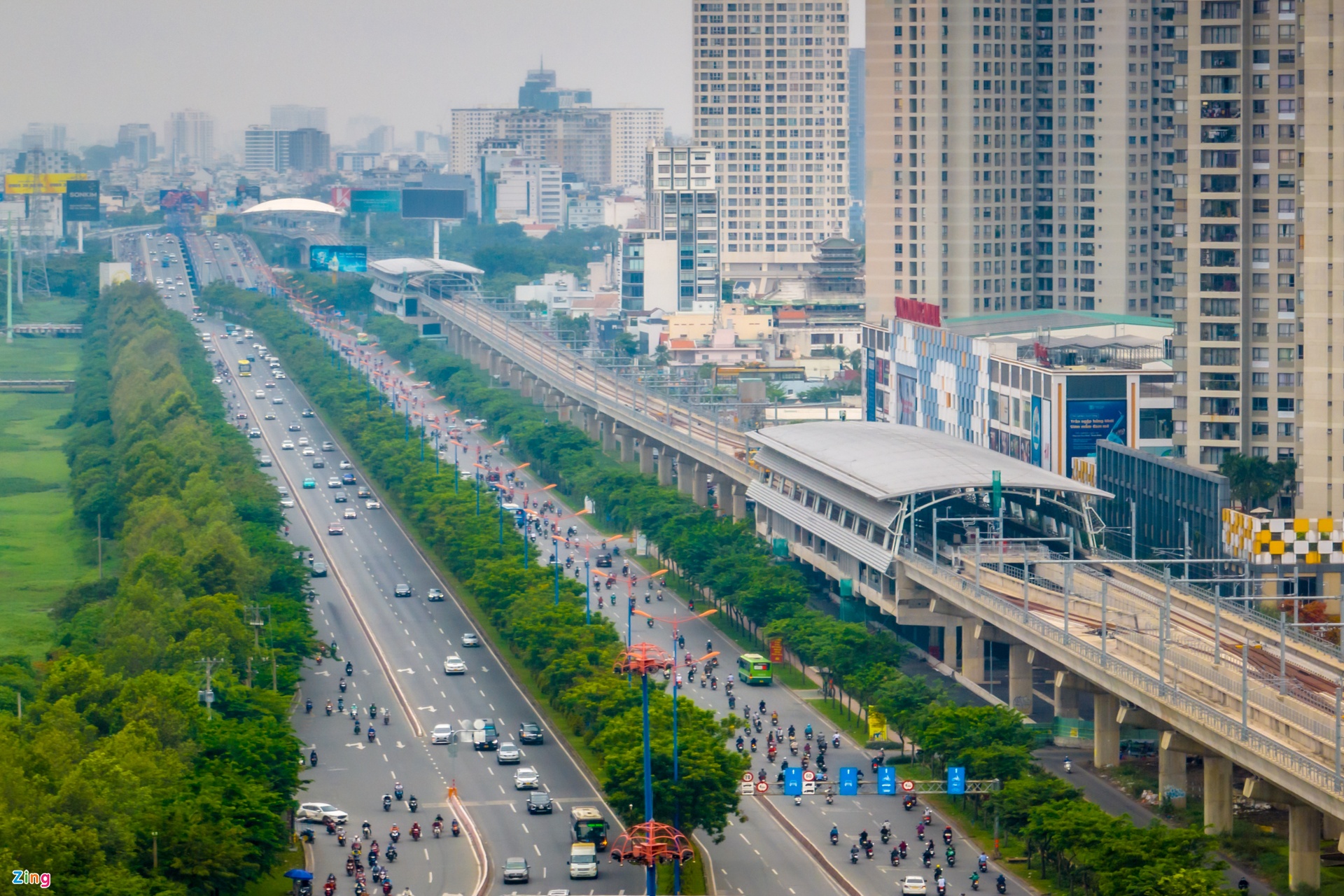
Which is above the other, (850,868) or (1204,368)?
(1204,368)

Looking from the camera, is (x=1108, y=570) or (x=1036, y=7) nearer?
(x=1108, y=570)

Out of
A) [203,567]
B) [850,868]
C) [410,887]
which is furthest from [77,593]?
[850,868]

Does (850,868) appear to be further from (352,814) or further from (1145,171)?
(1145,171)

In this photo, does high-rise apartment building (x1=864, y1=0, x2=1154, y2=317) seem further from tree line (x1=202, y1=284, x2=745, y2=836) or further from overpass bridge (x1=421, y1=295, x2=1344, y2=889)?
tree line (x1=202, y1=284, x2=745, y2=836)

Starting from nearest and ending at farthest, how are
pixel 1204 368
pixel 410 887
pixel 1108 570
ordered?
1. pixel 410 887
2. pixel 1108 570
3. pixel 1204 368

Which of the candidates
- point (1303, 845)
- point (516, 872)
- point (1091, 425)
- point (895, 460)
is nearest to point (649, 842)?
point (516, 872)

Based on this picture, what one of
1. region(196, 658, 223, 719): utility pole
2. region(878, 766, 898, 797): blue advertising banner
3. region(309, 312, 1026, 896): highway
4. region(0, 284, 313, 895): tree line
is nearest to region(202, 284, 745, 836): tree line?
region(309, 312, 1026, 896): highway
